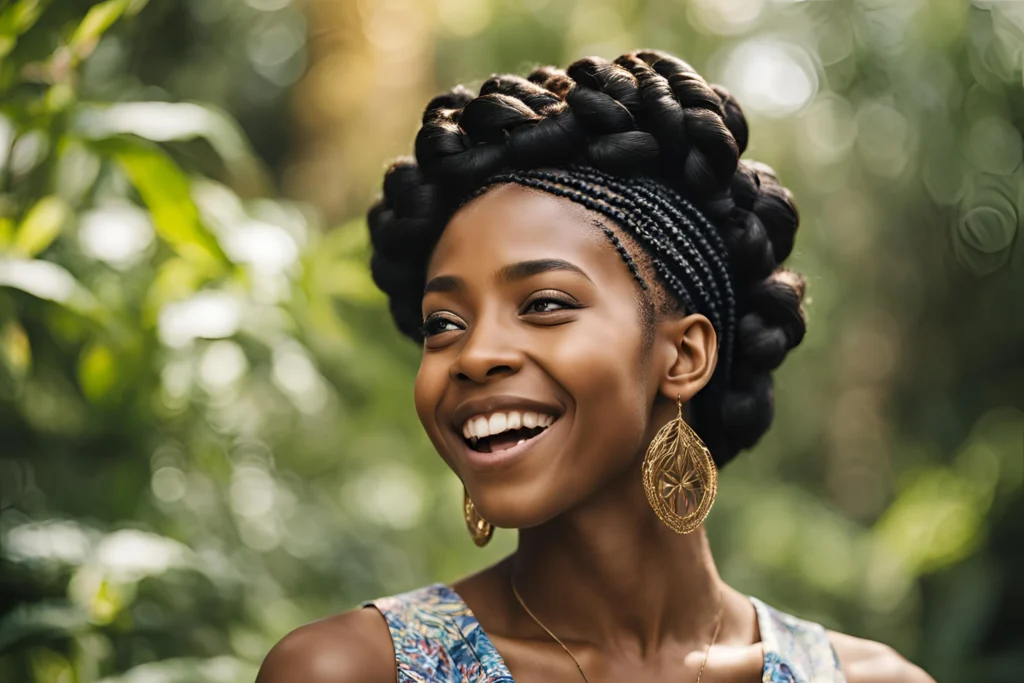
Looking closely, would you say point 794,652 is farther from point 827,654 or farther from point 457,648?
point 457,648

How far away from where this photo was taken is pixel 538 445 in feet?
6.34

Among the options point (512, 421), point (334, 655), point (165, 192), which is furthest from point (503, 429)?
point (165, 192)

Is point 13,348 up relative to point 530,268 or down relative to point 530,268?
down

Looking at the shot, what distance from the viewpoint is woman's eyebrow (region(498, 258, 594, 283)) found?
199cm

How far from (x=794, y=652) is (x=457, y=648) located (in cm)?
69

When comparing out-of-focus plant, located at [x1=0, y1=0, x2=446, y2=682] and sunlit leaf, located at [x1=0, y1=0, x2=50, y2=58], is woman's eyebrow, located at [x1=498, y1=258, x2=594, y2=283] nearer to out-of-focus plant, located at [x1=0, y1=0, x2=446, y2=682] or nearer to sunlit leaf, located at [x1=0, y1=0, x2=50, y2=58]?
out-of-focus plant, located at [x1=0, y1=0, x2=446, y2=682]

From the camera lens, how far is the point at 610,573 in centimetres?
215

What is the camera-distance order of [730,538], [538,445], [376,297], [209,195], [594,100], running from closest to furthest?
[538,445] < [594,100] < [209,195] < [376,297] < [730,538]

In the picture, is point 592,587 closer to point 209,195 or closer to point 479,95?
point 479,95

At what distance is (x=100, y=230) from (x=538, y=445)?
63.7 inches

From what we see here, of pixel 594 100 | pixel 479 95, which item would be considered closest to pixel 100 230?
pixel 479 95

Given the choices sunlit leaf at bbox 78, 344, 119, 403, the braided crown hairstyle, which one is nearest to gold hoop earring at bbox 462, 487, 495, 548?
the braided crown hairstyle

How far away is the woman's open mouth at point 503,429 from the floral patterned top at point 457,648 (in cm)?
37

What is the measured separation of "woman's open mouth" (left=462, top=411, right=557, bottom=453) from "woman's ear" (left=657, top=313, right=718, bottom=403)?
28cm
